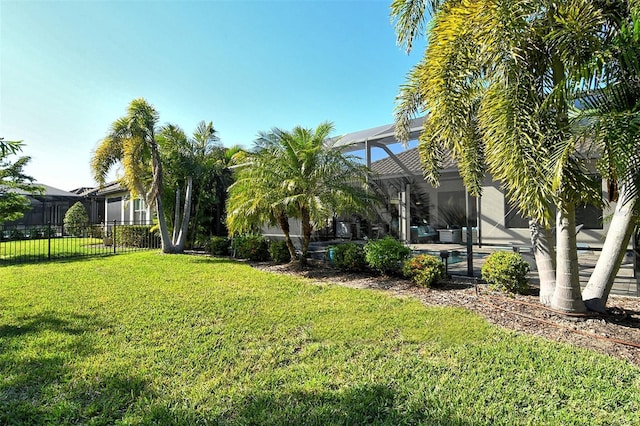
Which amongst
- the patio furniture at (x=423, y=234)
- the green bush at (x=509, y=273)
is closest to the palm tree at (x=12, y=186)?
the patio furniture at (x=423, y=234)

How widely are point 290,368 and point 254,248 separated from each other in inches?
330

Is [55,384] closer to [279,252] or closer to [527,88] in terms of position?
[527,88]

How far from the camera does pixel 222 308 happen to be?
5902mm

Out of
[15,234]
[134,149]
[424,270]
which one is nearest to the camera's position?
[424,270]

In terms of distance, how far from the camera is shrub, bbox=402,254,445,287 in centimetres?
728

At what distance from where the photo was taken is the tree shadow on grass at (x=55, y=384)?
9.23 feet

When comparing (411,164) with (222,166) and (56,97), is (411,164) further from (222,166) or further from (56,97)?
(56,97)

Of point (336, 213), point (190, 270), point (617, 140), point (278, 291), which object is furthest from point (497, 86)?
point (190, 270)

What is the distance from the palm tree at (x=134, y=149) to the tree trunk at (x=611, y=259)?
1470cm

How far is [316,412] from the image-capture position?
278 cm

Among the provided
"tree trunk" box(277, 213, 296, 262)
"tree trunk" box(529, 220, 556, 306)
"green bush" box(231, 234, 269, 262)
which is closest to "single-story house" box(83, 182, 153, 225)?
"green bush" box(231, 234, 269, 262)

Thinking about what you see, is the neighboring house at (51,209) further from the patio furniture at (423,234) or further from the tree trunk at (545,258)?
the tree trunk at (545,258)

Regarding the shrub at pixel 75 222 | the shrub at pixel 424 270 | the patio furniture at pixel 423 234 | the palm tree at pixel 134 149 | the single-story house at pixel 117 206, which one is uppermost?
the palm tree at pixel 134 149

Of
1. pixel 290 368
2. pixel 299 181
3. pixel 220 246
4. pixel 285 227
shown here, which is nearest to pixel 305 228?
pixel 285 227
